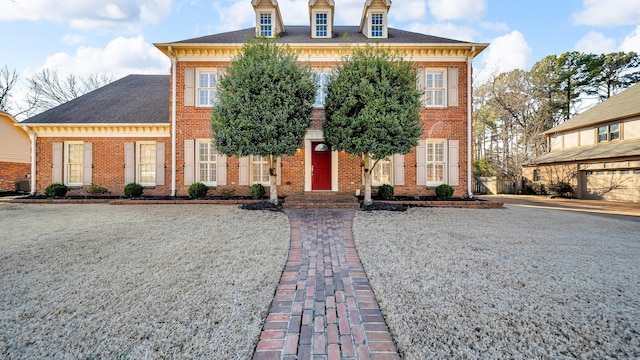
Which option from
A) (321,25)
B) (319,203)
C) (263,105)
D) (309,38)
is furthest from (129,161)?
(321,25)

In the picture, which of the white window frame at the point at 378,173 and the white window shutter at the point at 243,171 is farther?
the white window frame at the point at 378,173

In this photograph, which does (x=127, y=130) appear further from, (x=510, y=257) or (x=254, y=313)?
(x=510, y=257)

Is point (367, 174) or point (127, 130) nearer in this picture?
point (367, 174)

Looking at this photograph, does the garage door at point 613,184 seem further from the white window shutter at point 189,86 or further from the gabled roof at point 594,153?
the white window shutter at point 189,86

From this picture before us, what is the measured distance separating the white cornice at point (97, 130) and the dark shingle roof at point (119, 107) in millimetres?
182

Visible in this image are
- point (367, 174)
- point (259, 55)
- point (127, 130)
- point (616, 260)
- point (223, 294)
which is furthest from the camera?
point (127, 130)

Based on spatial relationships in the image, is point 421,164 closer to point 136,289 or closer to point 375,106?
point 375,106

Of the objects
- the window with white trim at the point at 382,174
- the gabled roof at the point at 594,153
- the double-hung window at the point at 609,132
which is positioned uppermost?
the double-hung window at the point at 609,132

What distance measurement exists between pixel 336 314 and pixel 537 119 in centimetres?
2297

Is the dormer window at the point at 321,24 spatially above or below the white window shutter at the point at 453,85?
above

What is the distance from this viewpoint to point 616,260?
13.7 ft

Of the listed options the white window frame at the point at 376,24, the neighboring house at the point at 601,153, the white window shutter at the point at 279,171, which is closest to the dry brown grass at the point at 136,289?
the white window shutter at the point at 279,171

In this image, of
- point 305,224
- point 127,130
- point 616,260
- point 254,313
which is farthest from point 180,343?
point 127,130

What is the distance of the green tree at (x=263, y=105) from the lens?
7750mm
